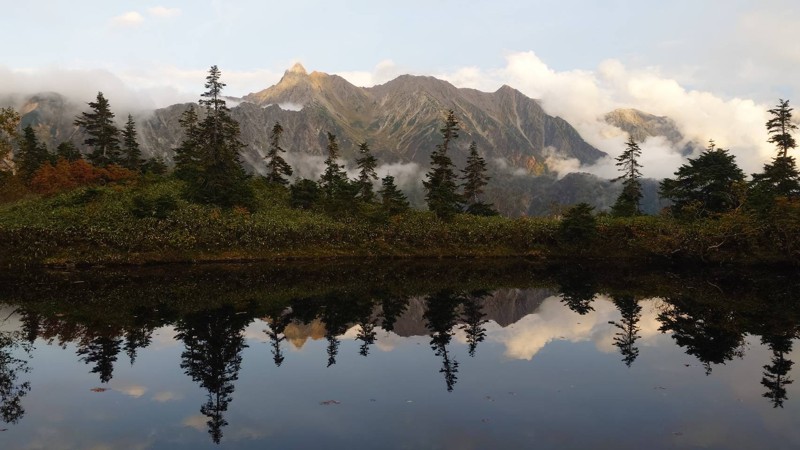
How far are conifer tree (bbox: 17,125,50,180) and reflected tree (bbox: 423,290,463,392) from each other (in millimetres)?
74858

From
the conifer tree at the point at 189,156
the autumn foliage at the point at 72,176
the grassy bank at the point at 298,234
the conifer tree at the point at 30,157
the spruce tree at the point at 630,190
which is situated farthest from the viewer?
the spruce tree at the point at 630,190

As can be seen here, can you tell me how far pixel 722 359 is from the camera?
23.6 metres

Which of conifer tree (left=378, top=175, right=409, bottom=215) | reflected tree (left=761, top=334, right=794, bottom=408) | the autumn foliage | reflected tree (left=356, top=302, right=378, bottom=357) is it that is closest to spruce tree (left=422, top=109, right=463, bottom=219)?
conifer tree (left=378, top=175, right=409, bottom=215)

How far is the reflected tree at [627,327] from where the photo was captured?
25062 mm

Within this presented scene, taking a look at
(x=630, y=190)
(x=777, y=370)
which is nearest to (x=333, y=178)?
(x=630, y=190)

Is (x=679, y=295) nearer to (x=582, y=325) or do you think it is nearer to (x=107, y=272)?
(x=582, y=325)

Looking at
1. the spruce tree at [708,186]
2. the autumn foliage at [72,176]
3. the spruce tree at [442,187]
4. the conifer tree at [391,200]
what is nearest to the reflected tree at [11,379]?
the autumn foliage at [72,176]

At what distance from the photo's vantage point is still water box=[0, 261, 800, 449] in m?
15.6

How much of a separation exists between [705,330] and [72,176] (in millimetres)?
79573

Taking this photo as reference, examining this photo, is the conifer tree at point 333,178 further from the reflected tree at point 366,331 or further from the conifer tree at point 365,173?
the reflected tree at point 366,331

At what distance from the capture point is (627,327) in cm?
3058

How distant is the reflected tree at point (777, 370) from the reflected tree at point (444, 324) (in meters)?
12.7

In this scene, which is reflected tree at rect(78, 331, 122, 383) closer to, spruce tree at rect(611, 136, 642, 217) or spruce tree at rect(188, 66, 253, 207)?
spruce tree at rect(188, 66, 253, 207)

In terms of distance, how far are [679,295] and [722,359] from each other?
20019mm
